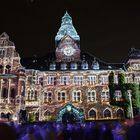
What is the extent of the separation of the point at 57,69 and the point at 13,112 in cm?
1015

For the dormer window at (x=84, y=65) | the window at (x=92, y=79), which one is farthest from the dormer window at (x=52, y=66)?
the window at (x=92, y=79)

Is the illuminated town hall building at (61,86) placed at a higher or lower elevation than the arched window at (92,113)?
higher

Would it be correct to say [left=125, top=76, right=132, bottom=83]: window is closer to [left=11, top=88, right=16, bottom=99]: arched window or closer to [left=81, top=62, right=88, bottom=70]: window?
[left=81, top=62, right=88, bottom=70]: window

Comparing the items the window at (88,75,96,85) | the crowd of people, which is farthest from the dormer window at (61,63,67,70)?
the crowd of people

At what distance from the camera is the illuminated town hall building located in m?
40.6

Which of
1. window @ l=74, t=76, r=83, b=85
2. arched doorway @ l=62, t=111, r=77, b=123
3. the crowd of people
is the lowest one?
the crowd of people

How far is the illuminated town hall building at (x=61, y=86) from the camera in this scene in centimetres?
4062

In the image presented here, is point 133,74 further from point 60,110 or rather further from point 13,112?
point 13,112

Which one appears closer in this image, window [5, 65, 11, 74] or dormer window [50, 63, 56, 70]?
window [5, 65, 11, 74]

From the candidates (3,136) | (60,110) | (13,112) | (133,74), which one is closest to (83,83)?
(60,110)

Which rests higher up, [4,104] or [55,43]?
[55,43]

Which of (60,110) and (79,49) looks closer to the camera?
(60,110)

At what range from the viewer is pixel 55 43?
162 ft

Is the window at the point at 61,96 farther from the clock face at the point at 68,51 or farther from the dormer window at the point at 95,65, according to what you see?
the clock face at the point at 68,51
